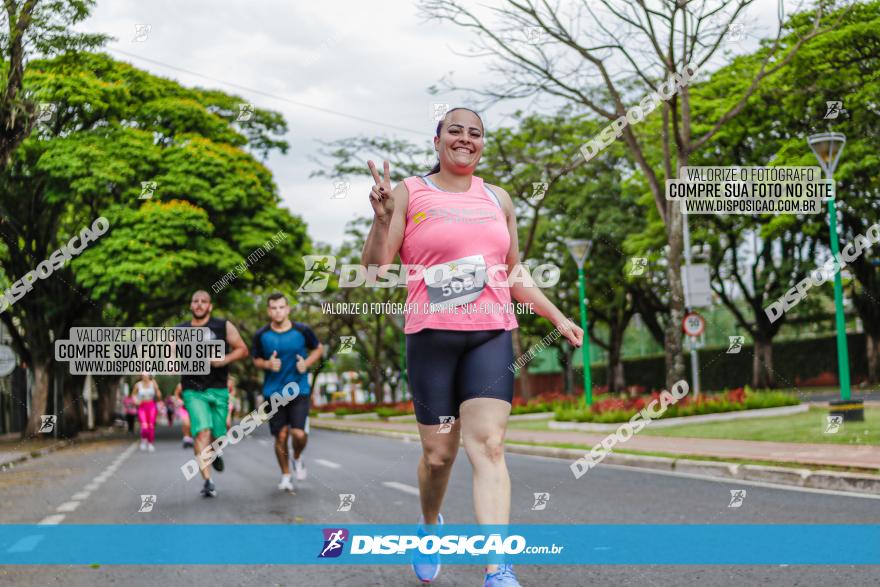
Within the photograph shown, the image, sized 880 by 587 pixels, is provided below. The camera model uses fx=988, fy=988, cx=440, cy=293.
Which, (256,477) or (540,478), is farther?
(256,477)

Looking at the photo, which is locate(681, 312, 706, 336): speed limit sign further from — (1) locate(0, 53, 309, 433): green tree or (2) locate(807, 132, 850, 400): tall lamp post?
(1) locate(0, 53, 309, 433): green tree

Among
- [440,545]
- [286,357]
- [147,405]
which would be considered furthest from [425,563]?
[147,405]

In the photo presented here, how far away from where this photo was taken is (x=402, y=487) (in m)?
9.72

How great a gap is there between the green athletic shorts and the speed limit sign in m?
11.3

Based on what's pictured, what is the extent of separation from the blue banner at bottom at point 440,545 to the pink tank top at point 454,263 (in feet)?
3.65

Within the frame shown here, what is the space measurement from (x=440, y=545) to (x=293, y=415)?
517 centimetres

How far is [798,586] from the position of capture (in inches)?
173

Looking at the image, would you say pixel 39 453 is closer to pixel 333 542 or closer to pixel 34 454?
pixel 34 454

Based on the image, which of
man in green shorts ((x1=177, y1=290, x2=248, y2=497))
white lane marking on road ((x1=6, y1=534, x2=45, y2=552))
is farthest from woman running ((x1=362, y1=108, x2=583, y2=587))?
man in green shorts ((x1=177, y1=290, x2=248, y2=497))

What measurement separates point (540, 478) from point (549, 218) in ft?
90.3

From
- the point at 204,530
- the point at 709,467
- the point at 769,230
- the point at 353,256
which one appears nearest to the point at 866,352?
the point at 769,230

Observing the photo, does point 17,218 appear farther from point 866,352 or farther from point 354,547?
point 866,352

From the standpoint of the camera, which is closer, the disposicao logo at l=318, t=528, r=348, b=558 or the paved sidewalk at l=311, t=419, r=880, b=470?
the disposicao logo at l=318, t=528, r=348, b=558

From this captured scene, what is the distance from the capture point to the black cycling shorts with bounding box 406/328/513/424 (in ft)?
12.9
